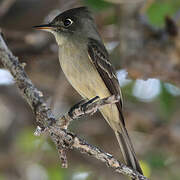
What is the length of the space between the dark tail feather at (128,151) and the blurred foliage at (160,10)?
80.0 inches

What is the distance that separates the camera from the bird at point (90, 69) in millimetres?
3953

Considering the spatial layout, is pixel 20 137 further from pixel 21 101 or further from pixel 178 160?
pixel 178 160

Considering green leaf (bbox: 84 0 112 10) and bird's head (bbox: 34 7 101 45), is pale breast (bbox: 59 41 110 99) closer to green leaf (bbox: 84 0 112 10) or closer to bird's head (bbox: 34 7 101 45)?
bird's head (bbox: 34 7 101 45)

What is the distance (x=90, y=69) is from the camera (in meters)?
4.07

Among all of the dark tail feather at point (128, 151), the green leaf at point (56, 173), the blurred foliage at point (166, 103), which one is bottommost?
the dark tail feather at point (128, 151)

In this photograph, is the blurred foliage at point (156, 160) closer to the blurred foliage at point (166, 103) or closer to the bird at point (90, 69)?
the blurred foliage at point (166, 103)

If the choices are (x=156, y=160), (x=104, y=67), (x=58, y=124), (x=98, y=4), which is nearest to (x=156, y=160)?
(x=156, y=160)

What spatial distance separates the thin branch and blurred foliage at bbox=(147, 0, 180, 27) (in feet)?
9.22

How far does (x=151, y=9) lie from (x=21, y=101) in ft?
6.82

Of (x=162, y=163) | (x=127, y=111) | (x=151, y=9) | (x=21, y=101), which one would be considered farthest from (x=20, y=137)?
(x=151, y=9)

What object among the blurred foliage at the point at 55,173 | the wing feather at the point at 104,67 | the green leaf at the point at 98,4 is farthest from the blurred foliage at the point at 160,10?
the blurred foliage at the point at 55,173

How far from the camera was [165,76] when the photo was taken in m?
4.77

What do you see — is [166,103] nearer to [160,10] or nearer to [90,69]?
[160,10]

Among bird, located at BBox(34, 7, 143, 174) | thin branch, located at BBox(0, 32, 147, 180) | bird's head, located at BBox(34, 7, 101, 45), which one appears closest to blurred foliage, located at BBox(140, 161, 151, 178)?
bird, located at BBox(34, 7, 143, 174)
